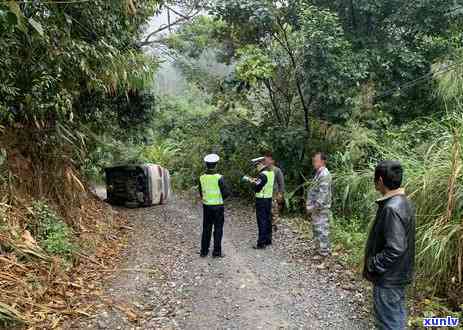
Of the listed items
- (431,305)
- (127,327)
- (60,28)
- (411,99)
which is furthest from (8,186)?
(411,99)

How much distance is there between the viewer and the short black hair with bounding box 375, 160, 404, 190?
11.7 ft

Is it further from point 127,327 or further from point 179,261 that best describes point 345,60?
point 127,327

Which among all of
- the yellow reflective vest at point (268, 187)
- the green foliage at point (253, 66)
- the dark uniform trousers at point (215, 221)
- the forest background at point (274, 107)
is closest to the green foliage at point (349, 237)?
the forest background at point (274, 107)

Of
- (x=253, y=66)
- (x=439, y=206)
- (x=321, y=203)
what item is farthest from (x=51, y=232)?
(x=253, y=66)

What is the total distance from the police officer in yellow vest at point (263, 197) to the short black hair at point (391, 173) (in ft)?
12.9

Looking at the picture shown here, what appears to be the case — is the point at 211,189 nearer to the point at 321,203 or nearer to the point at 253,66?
the point at 321,203

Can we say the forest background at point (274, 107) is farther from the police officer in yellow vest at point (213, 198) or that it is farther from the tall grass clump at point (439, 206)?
the police officer in yellow vest at point (213, 198)

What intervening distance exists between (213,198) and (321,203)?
5.52 feet

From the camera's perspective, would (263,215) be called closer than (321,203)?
No

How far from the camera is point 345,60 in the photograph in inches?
396

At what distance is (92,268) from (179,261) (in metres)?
1.34

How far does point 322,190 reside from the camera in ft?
23.1

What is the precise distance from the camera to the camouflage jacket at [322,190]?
275 inches

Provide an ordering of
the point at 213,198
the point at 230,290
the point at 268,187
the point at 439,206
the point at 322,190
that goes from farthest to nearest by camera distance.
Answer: the point at 268,187, the point at 213,198, the point at 322,190, the point at 230,290, the point at 439,206
